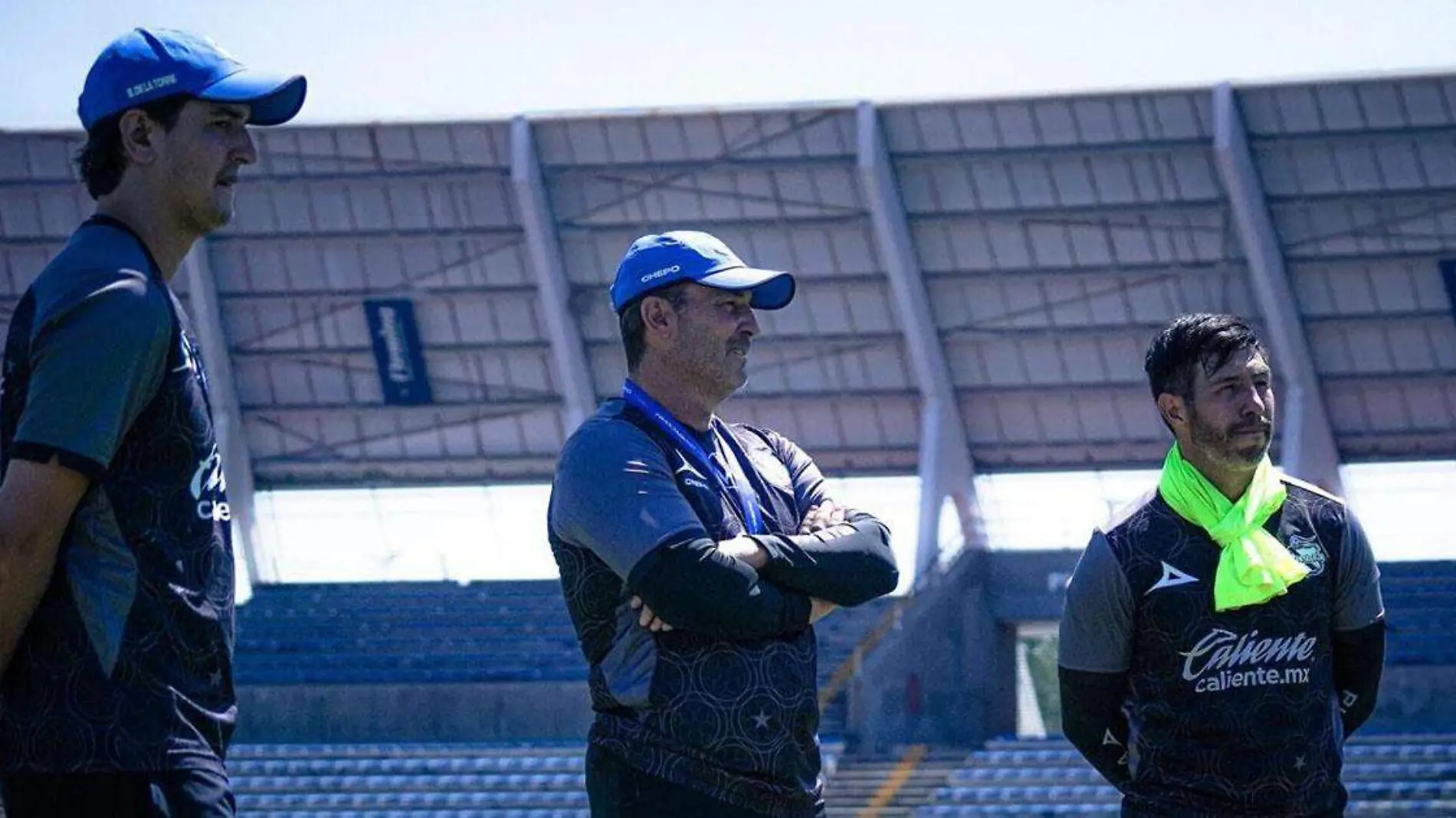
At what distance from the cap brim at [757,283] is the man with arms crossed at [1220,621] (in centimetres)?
98

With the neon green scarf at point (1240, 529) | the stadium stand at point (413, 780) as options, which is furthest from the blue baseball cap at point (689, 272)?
the stadium stand at point (413, 780)

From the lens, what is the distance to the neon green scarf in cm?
467

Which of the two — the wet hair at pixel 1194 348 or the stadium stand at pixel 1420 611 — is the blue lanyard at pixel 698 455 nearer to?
the wet hair at pixel 1194 348

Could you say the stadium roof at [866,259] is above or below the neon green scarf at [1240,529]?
above

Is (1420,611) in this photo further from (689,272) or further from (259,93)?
(259,93)

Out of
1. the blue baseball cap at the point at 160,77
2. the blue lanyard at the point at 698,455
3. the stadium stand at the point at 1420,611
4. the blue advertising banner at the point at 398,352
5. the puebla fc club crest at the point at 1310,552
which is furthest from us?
the blue advertising banner at the point at 398,352

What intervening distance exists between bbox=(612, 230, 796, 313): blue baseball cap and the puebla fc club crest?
1285 mm

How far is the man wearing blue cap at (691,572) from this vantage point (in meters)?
3.91

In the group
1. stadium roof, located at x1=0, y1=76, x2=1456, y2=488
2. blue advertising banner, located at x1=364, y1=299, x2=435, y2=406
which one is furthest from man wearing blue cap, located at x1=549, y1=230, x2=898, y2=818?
blue advertising banner, located at x1=364, y1=299, x2=435, y2=406

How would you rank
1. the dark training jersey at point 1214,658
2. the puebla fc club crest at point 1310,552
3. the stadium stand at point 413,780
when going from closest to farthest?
the dark training jersey at point 1214,658, the puebla fc club crest at point 1310,552, the stadium stand at point 413,780

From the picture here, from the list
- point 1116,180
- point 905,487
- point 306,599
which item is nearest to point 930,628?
point 905,487

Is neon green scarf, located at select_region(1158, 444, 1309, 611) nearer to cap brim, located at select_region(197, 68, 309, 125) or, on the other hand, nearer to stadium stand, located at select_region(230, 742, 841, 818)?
cap brim, located at select_region(197, 68, 309, 125)

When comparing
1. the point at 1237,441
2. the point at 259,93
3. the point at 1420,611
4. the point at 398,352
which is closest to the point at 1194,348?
the point at 1237,441

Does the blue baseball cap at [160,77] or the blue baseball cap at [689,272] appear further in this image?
the blue baseball cap at [689,272]
